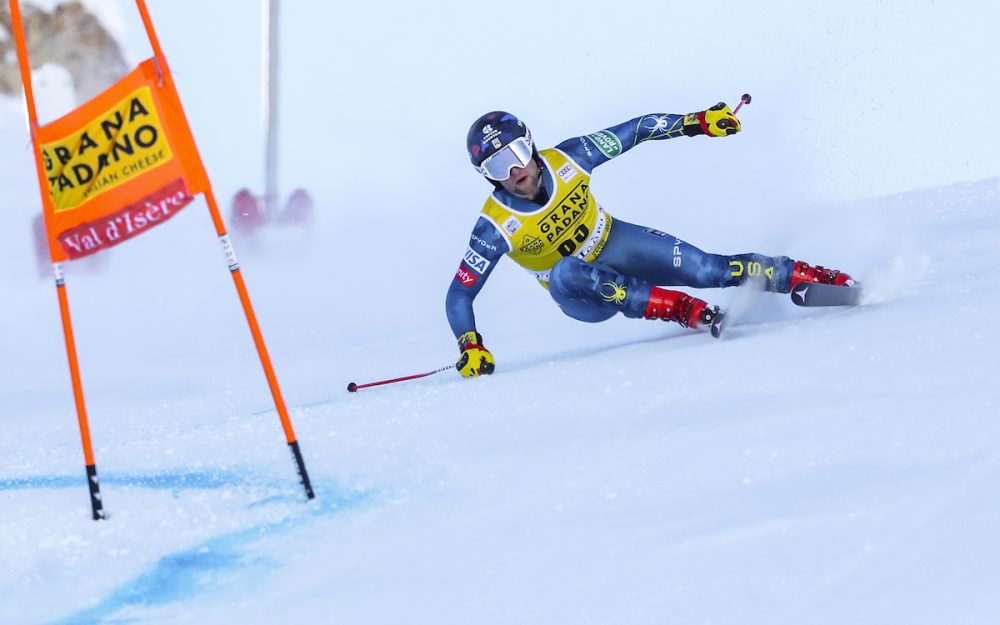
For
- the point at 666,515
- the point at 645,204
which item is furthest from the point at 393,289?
the point at 666,515

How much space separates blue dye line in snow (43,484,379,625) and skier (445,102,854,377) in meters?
1.80

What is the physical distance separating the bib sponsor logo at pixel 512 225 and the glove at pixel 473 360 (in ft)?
1.56

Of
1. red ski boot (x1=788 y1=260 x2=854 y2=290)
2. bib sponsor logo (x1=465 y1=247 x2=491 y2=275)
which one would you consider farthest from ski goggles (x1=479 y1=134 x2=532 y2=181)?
red ski boot (x1=788 y1=260 x2=854 y2=290)

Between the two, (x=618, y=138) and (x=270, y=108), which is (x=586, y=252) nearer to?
(x=618, y=138)

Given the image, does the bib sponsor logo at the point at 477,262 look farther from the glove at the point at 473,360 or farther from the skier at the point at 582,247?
the glove at the point at 473,360

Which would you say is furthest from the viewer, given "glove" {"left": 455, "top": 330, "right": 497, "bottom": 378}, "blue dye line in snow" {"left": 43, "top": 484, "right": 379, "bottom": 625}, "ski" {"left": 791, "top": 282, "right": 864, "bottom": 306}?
"glove" {"left": 455, "top": 330, "right": 497, "bottom": 378}

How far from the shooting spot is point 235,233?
468 inches

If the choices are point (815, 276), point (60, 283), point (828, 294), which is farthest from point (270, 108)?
point (60, 283)

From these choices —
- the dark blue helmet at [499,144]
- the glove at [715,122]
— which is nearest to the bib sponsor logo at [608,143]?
the glove at [715,122]

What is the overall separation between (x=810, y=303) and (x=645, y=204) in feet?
17.1

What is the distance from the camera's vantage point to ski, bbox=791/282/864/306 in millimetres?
4746

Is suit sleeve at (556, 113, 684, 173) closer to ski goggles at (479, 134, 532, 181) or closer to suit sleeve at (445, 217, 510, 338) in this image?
ski goggles at (479, 134, 532, 181)

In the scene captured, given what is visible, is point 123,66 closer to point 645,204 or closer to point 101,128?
point 645,204

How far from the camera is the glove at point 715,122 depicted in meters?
5.01
